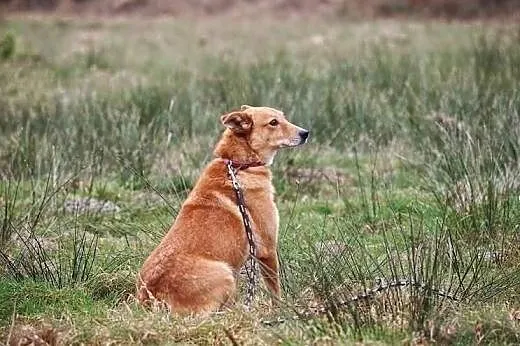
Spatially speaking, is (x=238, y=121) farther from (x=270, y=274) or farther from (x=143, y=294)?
(x=143, y=294)

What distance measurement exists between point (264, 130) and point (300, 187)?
315 centimetres

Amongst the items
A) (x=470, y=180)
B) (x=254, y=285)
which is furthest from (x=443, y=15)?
(x=254, y=285)

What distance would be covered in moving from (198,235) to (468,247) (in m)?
2.24

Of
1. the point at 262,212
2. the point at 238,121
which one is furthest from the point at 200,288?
the point at 238,121

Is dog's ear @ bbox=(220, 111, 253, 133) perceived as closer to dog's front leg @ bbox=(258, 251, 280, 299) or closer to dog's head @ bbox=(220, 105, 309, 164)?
dog's head @ bbox=(220, 105, 309, 164)

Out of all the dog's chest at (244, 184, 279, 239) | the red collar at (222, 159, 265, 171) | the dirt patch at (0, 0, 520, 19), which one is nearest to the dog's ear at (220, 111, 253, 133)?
the red collar at (222, 159, 265, 171)

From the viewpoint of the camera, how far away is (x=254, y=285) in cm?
684

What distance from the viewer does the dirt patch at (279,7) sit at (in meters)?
30.5

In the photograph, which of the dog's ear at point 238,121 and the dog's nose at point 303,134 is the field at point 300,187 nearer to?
the dog's nose at point 303,134

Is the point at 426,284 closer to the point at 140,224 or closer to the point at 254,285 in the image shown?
the point at 254,285

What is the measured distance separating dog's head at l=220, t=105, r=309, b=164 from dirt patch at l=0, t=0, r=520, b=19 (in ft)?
74.4

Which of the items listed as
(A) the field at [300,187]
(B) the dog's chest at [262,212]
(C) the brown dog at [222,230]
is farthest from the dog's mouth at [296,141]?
(A) the field at [300,187]

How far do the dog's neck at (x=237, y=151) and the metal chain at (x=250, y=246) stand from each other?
21 centimetres

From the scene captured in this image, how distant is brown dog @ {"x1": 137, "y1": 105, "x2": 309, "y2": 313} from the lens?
6.39 metres
